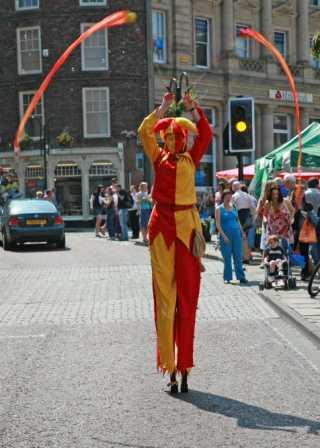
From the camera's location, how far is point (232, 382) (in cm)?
623

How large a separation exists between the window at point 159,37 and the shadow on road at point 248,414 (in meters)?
32.4

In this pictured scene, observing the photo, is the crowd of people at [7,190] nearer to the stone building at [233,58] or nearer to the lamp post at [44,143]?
the lamp post at [44,143]

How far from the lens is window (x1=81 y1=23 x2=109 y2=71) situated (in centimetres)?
3612

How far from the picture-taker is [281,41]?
42188 millimetres

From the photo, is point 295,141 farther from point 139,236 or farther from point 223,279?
point 139,236

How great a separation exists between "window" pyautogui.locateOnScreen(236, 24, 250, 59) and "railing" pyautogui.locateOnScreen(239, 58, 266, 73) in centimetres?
34

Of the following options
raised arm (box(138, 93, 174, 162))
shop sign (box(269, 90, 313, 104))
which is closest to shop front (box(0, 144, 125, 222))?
shop sign (box(269, 90, 313, 104))

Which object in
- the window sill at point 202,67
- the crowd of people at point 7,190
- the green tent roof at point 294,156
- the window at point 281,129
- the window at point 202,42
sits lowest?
the crowd of people at point 7,190

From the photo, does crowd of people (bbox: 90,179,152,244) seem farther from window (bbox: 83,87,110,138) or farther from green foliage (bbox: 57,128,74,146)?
window (bbox: 83,87,110,138)

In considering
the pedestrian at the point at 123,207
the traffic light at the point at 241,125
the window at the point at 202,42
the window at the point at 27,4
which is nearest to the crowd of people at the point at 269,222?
the traffic light at the point at 241,125

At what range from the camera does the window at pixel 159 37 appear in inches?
1453

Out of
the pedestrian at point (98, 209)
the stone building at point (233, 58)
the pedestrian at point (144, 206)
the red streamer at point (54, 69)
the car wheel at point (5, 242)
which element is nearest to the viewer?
the red streamer at point (54, 69)

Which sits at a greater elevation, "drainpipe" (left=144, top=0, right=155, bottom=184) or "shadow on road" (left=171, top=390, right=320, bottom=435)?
"drainpipe" (left=144, top=0, right=155, bottom=184)

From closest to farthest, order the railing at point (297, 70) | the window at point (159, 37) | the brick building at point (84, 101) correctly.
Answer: the brick building at point (84, 101) < the window at point (159, 37) < the railing at point (297, 70)
